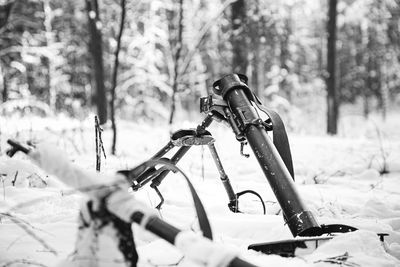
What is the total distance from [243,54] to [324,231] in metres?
7.17

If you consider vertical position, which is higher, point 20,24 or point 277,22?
point 20,24

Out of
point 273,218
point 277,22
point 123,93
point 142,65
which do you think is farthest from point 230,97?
point 123,93

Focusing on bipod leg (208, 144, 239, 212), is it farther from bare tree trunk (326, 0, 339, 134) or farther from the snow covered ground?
bare tree trunk (326, 0, 339, 134)

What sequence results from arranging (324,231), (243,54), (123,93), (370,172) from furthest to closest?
(123,93)
(243,54)
(370,172)
(324,231)

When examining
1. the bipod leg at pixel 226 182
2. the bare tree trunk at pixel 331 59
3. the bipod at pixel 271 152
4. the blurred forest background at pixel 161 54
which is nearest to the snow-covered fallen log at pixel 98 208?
the bipod at pixel 271 152

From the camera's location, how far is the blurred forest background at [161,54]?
782 cm

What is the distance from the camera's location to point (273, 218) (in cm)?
204

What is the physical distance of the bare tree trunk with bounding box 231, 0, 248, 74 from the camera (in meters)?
7.68

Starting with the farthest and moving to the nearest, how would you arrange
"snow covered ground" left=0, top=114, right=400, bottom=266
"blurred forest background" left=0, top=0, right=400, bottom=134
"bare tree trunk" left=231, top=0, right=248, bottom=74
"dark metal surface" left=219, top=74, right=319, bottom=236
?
"blurred forest background" left=0, top=0, right=400, bottom=134
"bare tree trunk" left=231, top=0, right=248, bottom=74
"dark metal surface" left=219, top=74, right=319, bottom=236
"snow covered ground" left=0, top=114, right=400, bottom=266

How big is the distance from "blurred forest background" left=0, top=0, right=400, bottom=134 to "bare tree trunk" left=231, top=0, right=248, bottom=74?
2 centimetres

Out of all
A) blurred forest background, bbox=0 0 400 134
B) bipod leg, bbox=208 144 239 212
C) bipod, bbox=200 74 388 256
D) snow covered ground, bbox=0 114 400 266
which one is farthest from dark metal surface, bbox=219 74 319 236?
blurred forest background, bbox=0 0 400 134

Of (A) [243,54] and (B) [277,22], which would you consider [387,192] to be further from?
(B) [277,22]

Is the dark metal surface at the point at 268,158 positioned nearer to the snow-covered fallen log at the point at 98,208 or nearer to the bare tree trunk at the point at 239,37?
the snow-covered fallen log at the point at 98,208

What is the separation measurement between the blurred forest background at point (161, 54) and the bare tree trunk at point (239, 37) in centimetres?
2
